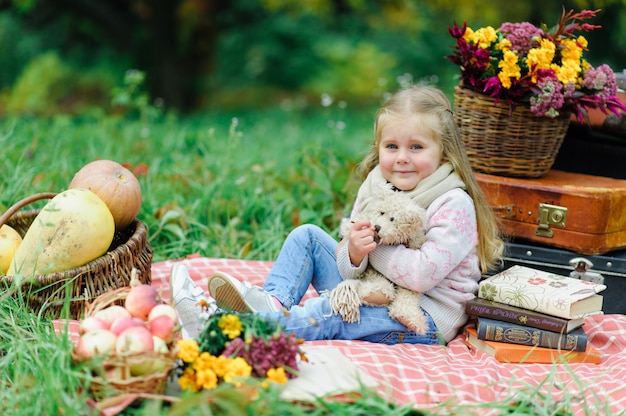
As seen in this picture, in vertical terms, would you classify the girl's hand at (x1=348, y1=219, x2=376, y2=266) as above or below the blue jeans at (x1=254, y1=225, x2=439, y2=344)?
above

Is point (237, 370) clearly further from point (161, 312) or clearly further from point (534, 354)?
point (534, 354)

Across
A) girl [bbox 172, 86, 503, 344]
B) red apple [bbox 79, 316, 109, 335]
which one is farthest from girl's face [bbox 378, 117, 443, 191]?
red apple [bbox 79, 316, 109, 335]

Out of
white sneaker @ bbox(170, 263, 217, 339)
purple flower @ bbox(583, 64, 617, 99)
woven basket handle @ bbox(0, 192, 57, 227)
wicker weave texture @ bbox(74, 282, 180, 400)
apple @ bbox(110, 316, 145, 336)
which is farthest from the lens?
purple flower @ bbox(583, 64, 617, 99)

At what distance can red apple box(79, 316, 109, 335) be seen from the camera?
2283mm

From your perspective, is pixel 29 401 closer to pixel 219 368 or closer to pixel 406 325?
pixel 219 368

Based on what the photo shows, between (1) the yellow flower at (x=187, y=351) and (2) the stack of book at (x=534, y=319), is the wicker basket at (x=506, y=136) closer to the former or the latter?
(2) the stack of book at (x=534, y=319)

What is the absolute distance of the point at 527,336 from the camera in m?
2.91

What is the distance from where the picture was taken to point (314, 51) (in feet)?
38.9

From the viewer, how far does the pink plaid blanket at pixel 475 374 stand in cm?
243

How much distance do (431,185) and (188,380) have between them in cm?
130

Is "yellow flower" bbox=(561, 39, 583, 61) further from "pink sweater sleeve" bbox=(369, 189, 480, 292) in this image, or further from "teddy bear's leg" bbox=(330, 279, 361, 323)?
"teddy bear's leg" bbox=(330, 279, 361, 323)

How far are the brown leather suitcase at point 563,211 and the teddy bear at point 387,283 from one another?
83 centimetres

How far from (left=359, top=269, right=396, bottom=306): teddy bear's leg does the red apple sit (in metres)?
1.05

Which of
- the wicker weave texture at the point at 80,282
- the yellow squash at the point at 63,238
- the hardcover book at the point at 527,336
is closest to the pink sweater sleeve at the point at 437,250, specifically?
the hardcover book at the point at 527,336
